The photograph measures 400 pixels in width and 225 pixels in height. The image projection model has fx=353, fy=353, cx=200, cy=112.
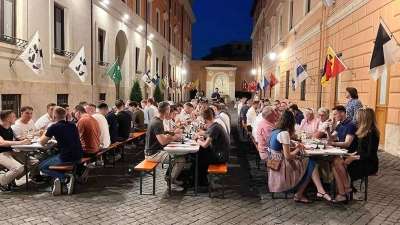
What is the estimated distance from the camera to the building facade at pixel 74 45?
1035cm

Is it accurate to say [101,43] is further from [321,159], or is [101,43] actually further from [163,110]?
[321,159]

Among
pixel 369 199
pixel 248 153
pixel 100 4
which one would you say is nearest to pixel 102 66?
pixel 100 4

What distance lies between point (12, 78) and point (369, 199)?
963 centimetres

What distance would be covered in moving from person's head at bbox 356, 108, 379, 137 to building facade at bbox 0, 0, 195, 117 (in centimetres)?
903

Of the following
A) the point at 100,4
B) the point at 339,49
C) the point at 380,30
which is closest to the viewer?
the point at 380,30

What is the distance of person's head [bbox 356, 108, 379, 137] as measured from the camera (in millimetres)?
5891

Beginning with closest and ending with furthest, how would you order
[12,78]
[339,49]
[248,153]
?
[12,78] < [248,153] < [339,49]

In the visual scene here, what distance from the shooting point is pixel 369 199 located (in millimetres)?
6309

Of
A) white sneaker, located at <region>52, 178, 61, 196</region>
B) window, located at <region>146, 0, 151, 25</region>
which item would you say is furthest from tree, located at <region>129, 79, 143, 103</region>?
white sneaker, located at <region>52, 178, 61, 196</region>

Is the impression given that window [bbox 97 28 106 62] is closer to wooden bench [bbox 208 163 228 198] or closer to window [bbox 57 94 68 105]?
window [bbox 57 94 68 105]

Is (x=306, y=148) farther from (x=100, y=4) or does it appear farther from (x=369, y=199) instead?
(x=100, y=4)

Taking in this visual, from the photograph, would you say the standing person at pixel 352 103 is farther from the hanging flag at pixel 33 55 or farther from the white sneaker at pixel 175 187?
the hanging flag at pixel 33 55

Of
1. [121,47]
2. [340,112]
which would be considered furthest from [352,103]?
[121,47]

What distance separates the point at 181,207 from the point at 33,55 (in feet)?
21.5
